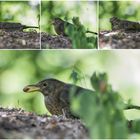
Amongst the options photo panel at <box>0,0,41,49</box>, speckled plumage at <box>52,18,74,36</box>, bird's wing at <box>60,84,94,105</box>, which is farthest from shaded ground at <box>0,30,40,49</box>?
bird's wing at <box>60,84,94,105</box>

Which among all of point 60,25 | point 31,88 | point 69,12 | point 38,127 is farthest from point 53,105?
point 69,12

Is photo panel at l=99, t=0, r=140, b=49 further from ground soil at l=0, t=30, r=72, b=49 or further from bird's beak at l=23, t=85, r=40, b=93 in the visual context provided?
bird's beak at l=23, t=85, r=40, b=93

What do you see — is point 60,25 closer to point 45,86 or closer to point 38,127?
point 45,86

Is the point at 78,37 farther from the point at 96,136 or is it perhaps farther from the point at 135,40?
the point at 96,136

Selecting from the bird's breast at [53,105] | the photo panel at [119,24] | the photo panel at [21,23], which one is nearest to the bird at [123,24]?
the photo panel at [119,24]

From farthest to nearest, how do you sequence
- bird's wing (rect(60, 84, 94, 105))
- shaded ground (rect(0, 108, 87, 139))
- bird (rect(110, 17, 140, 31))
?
bird (rect(110, 17, 140, 31)), bird's wing (rect(60, 84, 94, 105)), shaded ground (rect(0, 108, 87, 139))

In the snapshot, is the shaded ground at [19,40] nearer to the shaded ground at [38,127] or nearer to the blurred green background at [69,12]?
the blurred green background at [69,12]
